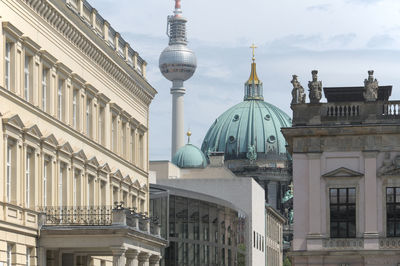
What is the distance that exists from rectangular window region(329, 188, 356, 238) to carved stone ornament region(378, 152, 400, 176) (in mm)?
1815

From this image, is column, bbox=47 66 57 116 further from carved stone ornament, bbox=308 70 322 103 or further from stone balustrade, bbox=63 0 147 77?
carved stone ornament, bbox=308 70 322 103

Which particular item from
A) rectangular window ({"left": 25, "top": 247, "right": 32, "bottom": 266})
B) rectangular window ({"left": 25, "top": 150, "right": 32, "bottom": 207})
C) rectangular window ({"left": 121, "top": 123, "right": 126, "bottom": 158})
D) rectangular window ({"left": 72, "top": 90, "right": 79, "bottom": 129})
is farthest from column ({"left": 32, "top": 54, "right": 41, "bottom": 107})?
rectangular window ({"left": 121, "top": 123, "right": 126, "bottom": 158})

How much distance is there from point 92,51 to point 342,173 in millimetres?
15456

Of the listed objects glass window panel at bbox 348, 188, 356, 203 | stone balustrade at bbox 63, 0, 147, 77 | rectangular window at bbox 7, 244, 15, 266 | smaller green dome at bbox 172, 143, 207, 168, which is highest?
smaller green dome at bbox 172, 143, 207, 168

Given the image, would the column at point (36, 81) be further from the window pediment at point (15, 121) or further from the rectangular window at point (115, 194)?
the rectangular window at point (115, 194)

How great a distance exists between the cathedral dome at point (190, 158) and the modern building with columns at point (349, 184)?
373 ft

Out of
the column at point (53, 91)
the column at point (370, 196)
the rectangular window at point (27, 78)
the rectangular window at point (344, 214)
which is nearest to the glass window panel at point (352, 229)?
the rectangular window at point (344, 214)

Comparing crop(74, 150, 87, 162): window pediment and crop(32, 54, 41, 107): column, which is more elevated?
crop(32, 54, 41, 107): column

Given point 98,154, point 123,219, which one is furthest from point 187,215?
point 123,219

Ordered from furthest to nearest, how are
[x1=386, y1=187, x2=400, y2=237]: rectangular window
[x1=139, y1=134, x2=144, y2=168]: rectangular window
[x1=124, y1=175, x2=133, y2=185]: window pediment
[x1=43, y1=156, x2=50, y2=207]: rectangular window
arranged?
1. [x1=139, y1=134, x2=144, y2=168]: rectangular window
2. [x1=124, y1=175, x2=133, y2=185]: window pediment
3. [x1=386, y1=187, x2=400, y2=237]: rectangular window
4. [x1=43, y1=156, x2=50, y2=207]: rectangular window

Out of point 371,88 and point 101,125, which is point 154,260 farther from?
point 371,88

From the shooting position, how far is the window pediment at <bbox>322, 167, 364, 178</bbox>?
6712 centimetres

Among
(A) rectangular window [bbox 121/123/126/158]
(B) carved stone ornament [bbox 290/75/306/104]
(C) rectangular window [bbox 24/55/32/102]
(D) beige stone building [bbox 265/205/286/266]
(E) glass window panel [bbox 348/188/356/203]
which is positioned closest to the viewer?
(C) rectangular window [bbox 24/55/32/102]

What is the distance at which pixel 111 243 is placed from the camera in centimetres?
5022
